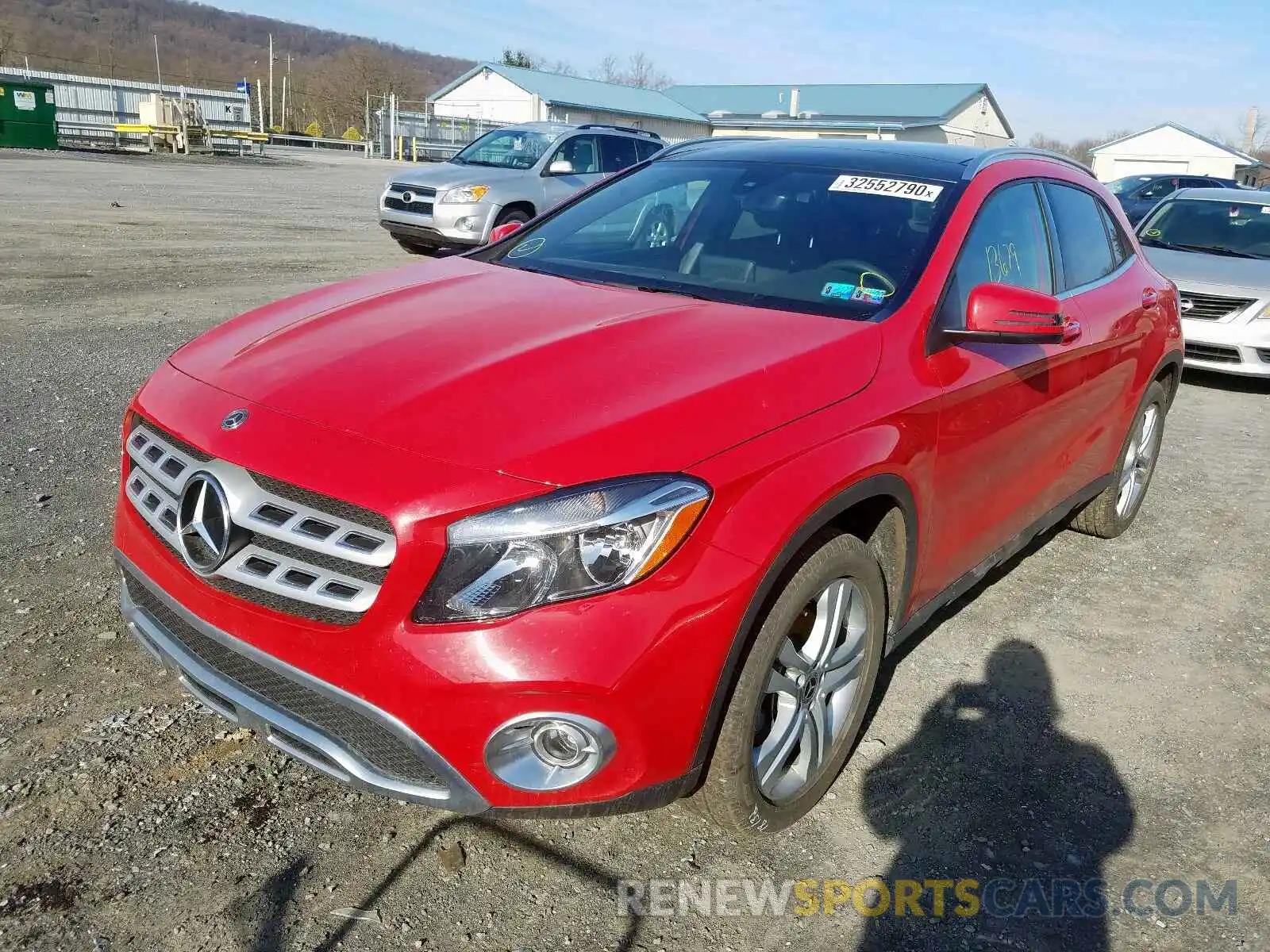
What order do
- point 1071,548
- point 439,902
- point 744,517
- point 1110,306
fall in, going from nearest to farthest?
point 744,517, point 439,902, point 1110,306, point 1071,548

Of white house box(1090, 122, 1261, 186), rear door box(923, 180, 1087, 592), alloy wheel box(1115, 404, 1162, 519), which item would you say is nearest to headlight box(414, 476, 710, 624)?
rear door box(923, 180, 1087, 592)

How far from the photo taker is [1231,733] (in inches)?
136

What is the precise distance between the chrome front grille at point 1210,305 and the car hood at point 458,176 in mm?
7768

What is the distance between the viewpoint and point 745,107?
63.9 meters

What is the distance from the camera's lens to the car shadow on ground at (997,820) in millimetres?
2492

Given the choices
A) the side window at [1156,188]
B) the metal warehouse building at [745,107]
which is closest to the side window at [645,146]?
the side window at [1156,188]

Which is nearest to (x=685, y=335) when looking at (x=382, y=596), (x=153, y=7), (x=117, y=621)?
(x=382, y=596)

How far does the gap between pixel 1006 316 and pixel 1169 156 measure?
78636 mm

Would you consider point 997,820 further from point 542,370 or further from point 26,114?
point 26,114

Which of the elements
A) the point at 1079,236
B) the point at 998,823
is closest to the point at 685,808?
the point at 998,823

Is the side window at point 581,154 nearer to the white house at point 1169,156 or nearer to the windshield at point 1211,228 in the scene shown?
the windshield at point 1211,228

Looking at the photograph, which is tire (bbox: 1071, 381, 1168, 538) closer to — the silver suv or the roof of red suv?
the roof of red suv

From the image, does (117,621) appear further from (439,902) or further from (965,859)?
(965,859)

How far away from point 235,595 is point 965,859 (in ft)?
6.41
